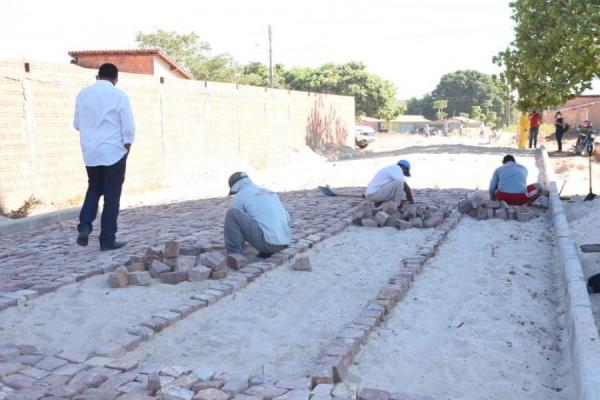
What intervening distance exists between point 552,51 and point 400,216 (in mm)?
12204

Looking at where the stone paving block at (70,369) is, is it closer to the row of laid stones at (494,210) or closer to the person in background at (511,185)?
the row of laid stones at (494,210)

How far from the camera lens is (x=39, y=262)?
20.1ft

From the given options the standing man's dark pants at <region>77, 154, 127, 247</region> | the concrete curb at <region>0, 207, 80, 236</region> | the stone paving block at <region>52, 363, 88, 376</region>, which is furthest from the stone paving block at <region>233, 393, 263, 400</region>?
the concrete curb at <region>0, 207, 80, 236</region>

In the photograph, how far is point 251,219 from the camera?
5.77 m

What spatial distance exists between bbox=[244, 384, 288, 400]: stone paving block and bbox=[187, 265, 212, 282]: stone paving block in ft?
7.19

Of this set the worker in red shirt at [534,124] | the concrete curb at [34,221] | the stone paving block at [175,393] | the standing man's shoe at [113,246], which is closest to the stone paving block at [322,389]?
the stone paving block at [175,393]

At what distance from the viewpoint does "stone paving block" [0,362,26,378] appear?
10.9 feet

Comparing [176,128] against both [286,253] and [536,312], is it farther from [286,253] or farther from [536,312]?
[536,312]

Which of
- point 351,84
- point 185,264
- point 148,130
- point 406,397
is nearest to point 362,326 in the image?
point 406,397

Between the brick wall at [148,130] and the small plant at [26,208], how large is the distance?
0.08 metres

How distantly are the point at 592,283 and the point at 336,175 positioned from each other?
390 inches

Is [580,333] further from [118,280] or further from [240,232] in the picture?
[118,280]

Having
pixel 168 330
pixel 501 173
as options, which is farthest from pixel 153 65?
pixel 168 330

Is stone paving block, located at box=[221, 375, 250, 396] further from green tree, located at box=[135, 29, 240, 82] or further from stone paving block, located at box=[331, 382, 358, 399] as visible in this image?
green tree, located at box=[135, 29, 240, 82]
